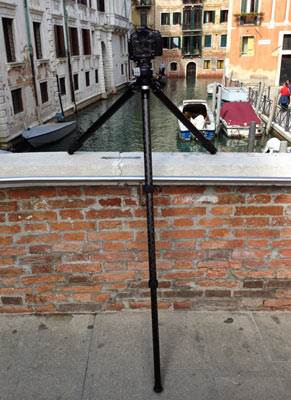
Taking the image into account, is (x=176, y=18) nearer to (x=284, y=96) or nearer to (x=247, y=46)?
(x=247, y=46)

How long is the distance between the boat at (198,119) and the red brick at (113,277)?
15026 mm

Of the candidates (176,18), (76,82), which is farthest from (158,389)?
(176,18)

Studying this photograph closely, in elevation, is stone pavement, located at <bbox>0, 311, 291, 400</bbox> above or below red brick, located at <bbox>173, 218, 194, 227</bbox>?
below

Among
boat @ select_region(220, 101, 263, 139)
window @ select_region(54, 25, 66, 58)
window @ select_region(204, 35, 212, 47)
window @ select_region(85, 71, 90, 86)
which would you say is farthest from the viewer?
window @ select_region(204, 35, 212, 47)

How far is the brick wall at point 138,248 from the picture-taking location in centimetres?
244

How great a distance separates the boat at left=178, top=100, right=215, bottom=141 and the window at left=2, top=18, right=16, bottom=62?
28.3 feet

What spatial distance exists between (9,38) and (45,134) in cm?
443

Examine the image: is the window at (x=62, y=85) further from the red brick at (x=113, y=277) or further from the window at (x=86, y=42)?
the red brick at (x=113, y=277)

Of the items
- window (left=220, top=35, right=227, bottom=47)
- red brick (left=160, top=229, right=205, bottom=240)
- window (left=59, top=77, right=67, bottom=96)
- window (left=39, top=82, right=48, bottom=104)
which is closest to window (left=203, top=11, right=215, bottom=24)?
window (left=220, top=35, right=227, bottom=47)

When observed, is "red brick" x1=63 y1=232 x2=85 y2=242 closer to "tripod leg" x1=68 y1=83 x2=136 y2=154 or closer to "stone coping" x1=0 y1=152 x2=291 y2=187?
"stone coping" x1=0 y1=152 x2=291 y2=187

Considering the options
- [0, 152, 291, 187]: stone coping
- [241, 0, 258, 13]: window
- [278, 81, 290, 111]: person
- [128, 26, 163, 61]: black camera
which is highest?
[241, 0, 258, 13]: window

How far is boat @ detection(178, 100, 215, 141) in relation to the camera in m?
18.0

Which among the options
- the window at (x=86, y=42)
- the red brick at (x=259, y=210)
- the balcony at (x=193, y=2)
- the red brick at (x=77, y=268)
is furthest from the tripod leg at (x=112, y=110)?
the balcony at (x=193, y=2)

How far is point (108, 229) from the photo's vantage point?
253 centimetres
